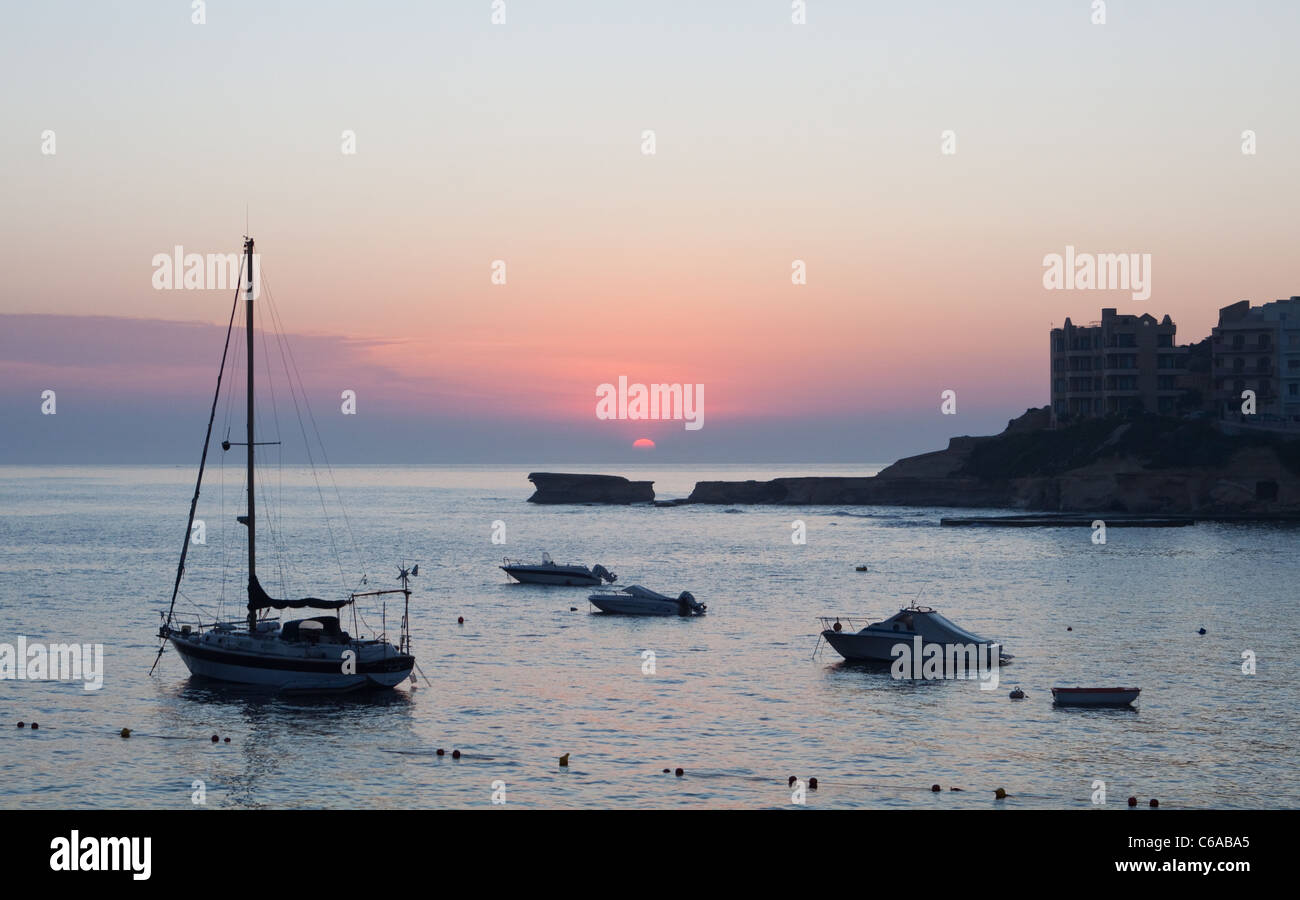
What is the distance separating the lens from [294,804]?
31156 mm

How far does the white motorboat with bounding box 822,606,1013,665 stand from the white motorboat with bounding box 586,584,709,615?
22.1 meters

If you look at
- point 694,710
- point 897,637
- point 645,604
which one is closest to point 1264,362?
point 645,604

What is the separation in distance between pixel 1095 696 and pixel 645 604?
37.6m

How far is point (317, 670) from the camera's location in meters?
46.4

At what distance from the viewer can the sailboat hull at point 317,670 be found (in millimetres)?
46500

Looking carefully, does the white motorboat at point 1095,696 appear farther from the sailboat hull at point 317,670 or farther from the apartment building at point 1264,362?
the apartment building at point 1264,362

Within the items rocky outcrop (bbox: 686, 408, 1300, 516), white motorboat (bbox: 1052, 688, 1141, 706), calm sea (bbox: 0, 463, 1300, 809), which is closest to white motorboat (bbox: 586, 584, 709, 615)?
calm sea (bbox: 0, 463, 1300, 809)

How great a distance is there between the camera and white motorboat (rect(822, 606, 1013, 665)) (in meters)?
54.4

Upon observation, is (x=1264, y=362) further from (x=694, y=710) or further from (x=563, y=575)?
(x=694, y=710)

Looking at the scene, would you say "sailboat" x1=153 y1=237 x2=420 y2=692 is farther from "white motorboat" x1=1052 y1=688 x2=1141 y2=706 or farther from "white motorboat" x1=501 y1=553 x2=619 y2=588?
"white motorboat" x1=501 y1=553 x2=619 y2=588

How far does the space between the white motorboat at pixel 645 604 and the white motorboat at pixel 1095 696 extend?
1370 inches
